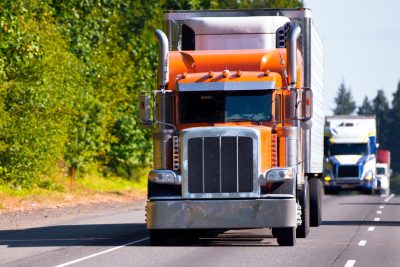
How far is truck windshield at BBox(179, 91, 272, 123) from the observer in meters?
20.5

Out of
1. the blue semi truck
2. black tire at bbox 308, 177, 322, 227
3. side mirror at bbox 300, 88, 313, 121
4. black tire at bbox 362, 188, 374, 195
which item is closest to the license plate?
the blue semi truck

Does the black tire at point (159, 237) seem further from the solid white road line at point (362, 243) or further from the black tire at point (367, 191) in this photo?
the black tire at point (367, 191)

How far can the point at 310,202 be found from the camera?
1005 inches

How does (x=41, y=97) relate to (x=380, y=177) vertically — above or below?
above

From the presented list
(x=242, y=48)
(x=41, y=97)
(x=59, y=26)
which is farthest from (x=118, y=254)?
(x=59, y=26)

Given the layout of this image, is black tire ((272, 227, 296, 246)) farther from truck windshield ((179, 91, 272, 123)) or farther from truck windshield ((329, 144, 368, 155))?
truck windshield ((329, 144, 368, 155))

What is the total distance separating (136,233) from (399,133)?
178 metres

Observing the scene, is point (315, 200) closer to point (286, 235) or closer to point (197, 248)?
point (286, 235)

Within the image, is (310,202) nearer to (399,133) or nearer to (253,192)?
(253,192)

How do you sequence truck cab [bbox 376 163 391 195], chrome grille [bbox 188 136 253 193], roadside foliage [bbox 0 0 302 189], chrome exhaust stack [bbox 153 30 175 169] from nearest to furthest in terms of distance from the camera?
1. chrome grille [bbox 188 136 253 193]
2. chrome exhaust stack [bbox 153 30 175 169]
3. roadside foliage [bbox 0 0 302 189]
4. truck cab [bbox 376 163 391 195]

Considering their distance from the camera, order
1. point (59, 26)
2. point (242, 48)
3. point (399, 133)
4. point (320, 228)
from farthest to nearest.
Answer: point (399, 133)
point (59, 26)
point (320, 228)
point (242, 48)

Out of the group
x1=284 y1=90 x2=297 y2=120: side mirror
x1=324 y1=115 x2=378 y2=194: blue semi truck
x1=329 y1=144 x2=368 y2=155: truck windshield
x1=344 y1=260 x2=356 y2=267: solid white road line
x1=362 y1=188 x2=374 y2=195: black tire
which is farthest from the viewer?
x1=362 y1=188 x2=374 y2=195: black tire

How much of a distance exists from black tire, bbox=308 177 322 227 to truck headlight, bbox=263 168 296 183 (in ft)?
16.8

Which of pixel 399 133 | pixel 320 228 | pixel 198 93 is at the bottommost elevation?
pixel 399 133
